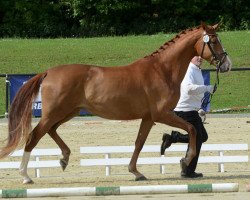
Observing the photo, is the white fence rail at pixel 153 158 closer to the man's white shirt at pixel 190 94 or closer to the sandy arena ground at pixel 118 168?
the sandy arena ground at pixel 118 168

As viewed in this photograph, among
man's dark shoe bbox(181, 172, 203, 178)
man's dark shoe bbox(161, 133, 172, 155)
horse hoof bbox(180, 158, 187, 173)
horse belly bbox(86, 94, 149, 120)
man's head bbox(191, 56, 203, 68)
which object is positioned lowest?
man's dark shoe bbox(181, 172, 203, 178)

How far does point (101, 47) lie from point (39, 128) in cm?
2569

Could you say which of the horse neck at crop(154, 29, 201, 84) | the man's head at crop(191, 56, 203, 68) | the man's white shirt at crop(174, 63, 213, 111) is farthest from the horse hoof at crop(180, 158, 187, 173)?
the man's head at crop(191, 56, 203, 68)

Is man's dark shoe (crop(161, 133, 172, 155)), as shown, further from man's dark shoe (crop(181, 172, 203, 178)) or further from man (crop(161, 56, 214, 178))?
man's dark shoe (crop(181, 172, 203, 178))

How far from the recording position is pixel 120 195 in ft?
35.6

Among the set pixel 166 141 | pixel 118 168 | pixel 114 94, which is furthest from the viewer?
pixel 118 168

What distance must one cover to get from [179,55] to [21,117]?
2.45m

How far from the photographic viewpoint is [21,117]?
12.4 meters

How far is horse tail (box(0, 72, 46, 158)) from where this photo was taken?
12.2 m

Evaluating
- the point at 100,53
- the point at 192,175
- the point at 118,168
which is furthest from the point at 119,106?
the point at 100,53

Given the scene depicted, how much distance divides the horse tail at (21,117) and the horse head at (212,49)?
2304 mm

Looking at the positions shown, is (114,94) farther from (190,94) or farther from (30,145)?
(30,145)

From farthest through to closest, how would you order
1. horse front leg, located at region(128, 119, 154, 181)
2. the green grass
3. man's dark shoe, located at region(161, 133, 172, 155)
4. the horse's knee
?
the green grass → man's dark shoe, located at region(161, 133, 172, 155) → horse front leg, located at region(128, 119, 154, 181) → the horse's knee

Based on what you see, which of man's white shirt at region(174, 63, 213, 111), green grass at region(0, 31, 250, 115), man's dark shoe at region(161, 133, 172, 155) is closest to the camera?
man's white shirt at region(174, 63, 213, 111)
